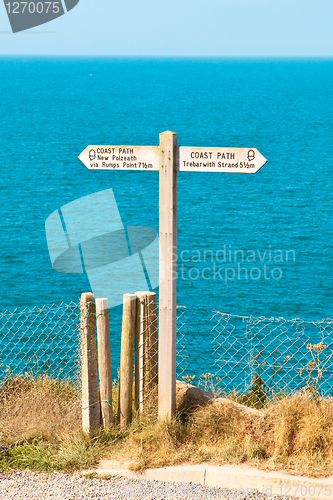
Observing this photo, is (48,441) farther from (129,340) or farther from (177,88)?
(177,88)

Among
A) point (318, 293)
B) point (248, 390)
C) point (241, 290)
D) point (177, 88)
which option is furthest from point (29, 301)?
point (177, 88)

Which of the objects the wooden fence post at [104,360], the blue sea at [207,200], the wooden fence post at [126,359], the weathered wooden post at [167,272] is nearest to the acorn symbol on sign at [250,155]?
the weathered wooden post at [167,272]

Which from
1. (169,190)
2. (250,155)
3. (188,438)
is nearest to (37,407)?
(188,438)

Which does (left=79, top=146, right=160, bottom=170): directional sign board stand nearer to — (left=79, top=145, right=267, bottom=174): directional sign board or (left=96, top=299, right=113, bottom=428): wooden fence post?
(left=79, top=145, right=267, bottom=174): directional sign board

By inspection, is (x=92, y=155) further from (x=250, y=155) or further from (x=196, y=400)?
(x=196, y=400)

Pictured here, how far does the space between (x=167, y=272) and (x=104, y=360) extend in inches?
42.1

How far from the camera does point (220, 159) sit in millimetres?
5715

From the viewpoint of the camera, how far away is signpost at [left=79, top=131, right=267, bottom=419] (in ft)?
18.6

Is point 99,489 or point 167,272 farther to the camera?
point 167,272

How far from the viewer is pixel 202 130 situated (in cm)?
6525

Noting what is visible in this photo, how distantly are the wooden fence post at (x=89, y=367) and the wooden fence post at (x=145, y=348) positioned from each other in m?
0.44

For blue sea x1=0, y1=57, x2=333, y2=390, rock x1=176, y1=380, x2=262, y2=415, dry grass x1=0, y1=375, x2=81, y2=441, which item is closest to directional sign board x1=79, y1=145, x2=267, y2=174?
rock x1=176, y1=380, x2=262, y2=415

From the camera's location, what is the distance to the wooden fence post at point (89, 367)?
584 cm

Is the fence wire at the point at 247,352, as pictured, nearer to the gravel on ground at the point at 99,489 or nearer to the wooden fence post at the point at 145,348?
the wooden fence post at the point at 145,348
